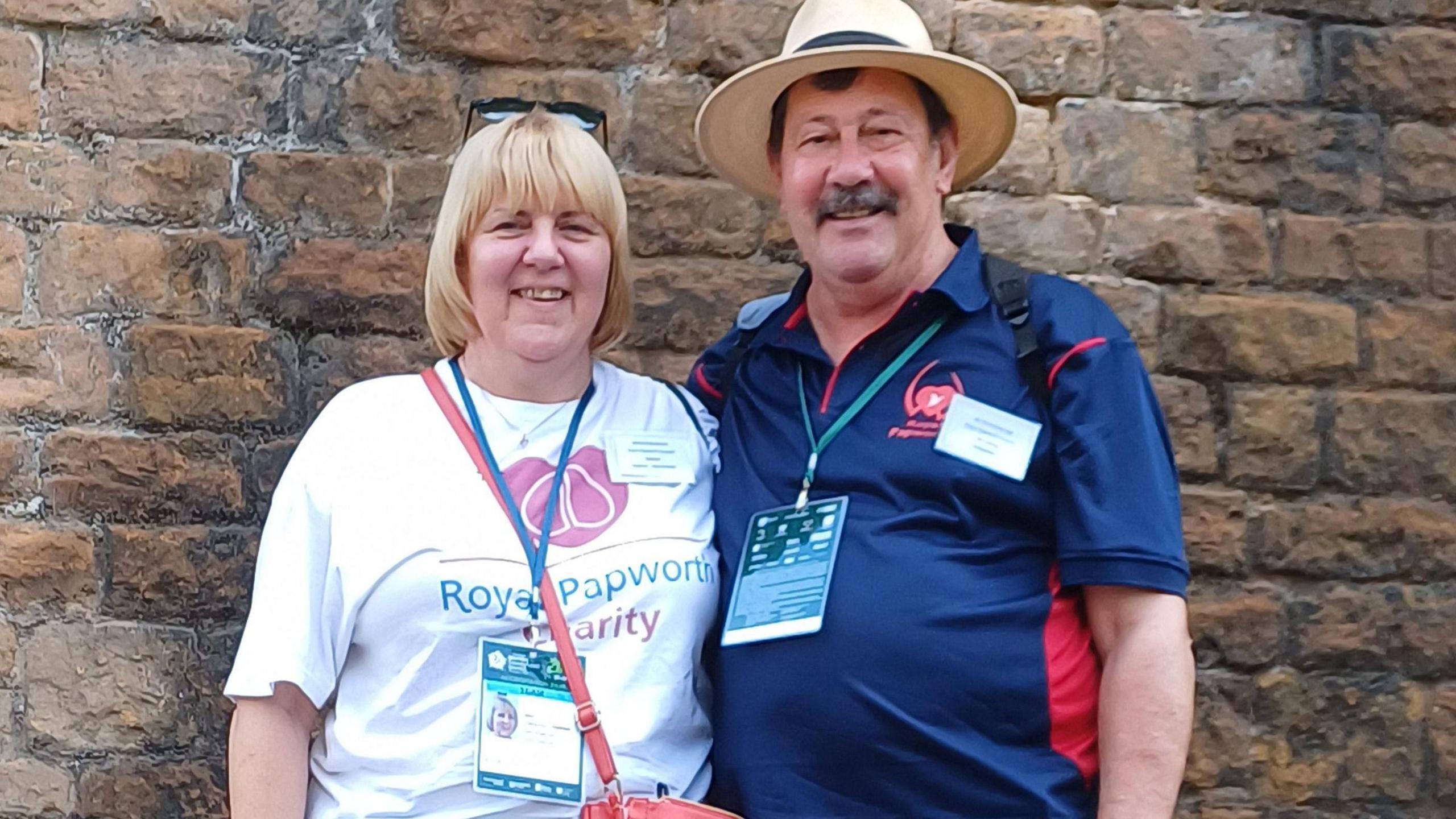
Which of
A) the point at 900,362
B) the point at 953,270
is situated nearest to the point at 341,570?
the point at 900,362

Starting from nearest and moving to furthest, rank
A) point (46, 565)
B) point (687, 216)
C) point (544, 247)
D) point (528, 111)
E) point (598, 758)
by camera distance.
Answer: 1. point (598, 758)
2. point (544, 247)
3. point (528, 111)
4. point (46, 565)
5. point (687, 216)

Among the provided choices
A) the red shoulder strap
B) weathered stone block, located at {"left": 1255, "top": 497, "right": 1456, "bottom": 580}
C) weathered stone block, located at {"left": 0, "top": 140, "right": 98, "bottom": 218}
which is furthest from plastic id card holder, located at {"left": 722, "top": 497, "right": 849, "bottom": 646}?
weathered stone block, located at {"left": 0, "top": 140, "right": 98, "bottom": 218}

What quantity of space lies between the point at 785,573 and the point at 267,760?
793 millimetres

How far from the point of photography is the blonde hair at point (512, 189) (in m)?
2.30

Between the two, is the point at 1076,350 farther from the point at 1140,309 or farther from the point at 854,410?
the point at 1140,309

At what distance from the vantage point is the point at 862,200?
7.75 ft

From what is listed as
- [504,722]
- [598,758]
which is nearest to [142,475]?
[504,722]

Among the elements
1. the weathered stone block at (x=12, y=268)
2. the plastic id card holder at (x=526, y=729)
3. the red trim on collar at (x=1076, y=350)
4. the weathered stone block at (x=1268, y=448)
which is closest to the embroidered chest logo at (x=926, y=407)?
the red trim on collar at (x=1076, y=350)


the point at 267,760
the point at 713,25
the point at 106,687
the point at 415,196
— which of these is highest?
the point at 713,25

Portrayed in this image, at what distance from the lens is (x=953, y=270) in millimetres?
2371

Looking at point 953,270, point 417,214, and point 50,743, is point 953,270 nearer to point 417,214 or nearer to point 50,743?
point 417,214

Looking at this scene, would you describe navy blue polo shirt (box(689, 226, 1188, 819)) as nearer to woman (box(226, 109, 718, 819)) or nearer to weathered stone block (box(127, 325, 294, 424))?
woman (box(226, 109, 718, 819))

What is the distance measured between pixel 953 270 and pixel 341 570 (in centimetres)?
105

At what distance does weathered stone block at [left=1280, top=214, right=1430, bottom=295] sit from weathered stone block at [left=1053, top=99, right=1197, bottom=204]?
27 cm
